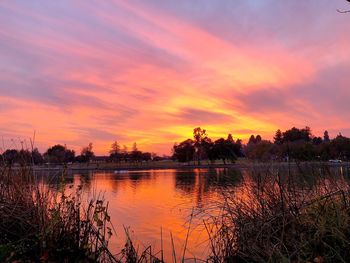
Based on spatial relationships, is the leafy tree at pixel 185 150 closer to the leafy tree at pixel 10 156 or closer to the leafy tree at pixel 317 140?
the leafy tree at pixel 317 140

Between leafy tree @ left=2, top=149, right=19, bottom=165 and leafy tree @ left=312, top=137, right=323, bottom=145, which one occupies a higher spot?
leafy tree @ left=312, top=137, right=323, bottom=145

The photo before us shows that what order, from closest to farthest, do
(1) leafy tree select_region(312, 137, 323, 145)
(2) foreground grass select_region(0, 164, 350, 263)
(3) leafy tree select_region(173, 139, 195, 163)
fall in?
(2) foreground grass select_region(0, 164, 350, 263) → (1) leafy tree select_region(312, 137, 323, 145) → (3) leafy tree select_region(173, 139, 195, 163)

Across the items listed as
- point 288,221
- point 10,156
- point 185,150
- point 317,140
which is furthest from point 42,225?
point 185,150

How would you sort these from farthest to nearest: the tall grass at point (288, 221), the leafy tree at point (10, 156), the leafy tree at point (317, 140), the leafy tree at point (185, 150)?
the leafy tree at point (185, 150)
the leafy tree at point (317, 140)
the leafy tree at point (10, 156)
the tall grass at point (288, 221)

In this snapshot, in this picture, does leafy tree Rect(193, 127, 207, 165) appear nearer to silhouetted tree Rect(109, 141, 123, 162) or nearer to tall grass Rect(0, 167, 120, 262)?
silhouetted tree Rect(109, 141, 123, 162)

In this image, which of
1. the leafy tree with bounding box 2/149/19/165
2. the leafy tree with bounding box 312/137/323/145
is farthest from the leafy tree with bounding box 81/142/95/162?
the leafy tree with bounding box 2/149/19/165

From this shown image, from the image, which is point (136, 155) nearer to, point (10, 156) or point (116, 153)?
point (116, 153)

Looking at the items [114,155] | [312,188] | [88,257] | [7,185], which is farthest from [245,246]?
[114,155]

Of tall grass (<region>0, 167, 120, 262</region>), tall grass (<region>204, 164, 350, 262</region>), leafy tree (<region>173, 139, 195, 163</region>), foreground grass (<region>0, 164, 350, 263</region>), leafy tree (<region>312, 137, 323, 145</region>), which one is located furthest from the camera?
leafy tree (<region>173, 139, 195, 163</region>)

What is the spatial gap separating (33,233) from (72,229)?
3.04 ft

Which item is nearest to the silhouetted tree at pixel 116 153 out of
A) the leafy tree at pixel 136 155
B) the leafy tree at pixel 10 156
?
the leafy tree at pixel 136 155

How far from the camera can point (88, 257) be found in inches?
345

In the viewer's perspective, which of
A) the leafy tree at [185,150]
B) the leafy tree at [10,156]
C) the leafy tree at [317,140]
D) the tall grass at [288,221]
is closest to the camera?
the tall grass at [288,221]

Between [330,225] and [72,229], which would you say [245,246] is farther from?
[72,229]
